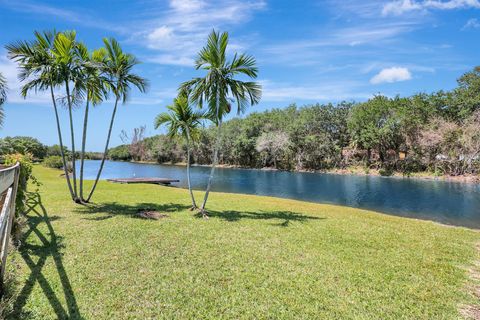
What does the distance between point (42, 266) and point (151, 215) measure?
226 inches

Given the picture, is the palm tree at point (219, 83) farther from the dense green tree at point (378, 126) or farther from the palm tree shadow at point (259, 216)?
the dense green tree at point (378, 126)

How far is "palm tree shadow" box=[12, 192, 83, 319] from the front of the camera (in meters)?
4.59

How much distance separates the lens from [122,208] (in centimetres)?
1341

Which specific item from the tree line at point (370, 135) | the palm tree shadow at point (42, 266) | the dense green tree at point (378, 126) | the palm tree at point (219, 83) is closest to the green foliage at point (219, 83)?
the palm tree at point (219, 83)

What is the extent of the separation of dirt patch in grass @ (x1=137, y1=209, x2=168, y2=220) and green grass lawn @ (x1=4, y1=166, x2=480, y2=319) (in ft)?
2.30

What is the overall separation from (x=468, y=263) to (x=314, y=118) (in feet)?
192

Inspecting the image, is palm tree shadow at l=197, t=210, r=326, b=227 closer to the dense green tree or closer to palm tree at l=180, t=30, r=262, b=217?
palm tree at l=180, t=30, r=262, b=217

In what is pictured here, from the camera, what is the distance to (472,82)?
45688mm

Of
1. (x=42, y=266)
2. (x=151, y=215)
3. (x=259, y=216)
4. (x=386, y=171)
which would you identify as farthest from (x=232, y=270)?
(x=386, y=171)

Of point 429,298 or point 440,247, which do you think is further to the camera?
Result: point 440,247

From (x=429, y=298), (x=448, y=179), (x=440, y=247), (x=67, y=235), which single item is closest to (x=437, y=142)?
(x=448, y=179)

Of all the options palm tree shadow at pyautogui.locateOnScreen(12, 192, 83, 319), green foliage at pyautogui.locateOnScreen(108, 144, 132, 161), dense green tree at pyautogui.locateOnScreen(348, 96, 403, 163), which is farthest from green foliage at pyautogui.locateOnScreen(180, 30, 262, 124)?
green foliage at pyautogui.locateOnScreen(108, 144, 132, 161)

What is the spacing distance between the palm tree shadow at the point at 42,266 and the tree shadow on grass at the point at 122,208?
2.00 m

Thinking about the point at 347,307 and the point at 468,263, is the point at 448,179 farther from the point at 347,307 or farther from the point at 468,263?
the point at 347,307
